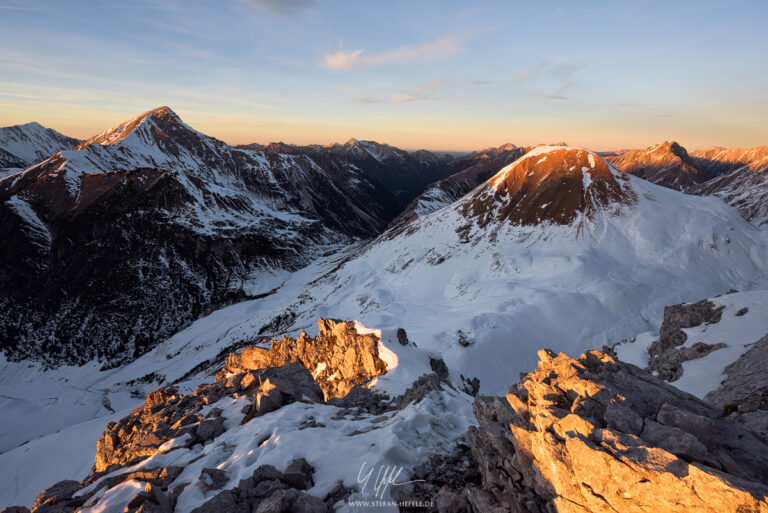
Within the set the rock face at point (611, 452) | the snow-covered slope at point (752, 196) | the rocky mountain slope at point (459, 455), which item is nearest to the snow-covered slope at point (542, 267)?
the rocky mountain slope at point (459, 455)

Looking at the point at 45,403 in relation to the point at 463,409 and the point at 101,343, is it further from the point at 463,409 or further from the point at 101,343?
the point at 463,409

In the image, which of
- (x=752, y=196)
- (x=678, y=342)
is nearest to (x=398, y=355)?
(x=678, y=342)

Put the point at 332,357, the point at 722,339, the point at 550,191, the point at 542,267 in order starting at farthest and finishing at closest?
1. the point at 550,191
2. the point at 542,267
3. the point at 332,357
4. the point at 722,339

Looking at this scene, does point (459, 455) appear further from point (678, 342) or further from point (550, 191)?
point (550, 191)

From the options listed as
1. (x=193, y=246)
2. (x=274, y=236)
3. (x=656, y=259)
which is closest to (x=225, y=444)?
(x=656, y=259)

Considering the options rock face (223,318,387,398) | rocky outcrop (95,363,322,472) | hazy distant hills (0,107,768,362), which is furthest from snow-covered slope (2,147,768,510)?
hazy distant hills (0,107,768,362)

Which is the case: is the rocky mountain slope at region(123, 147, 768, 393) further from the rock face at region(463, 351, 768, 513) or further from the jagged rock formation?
the rock face at region(463, 351, 768, 513)

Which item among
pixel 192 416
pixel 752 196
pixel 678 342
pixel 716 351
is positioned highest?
pixel 752 196
